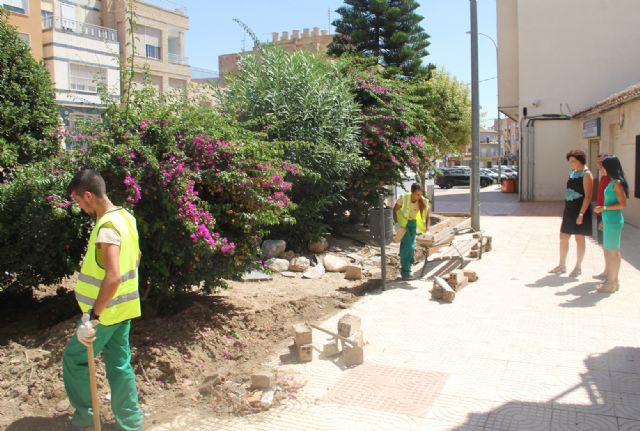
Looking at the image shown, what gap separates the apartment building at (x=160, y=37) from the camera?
123 ft

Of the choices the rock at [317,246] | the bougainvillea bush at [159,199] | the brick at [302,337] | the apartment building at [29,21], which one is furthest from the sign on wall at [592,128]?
the apartment building at [29,21]

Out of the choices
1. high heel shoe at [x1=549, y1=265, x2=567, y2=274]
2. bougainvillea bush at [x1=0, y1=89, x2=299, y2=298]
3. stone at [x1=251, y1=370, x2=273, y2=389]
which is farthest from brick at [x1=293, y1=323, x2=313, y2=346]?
high heel shoe at [x1=549, y1=265, x2=567, y2=274]

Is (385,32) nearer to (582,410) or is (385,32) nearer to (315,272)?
(315,272)

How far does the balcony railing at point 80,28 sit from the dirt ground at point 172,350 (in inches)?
1109

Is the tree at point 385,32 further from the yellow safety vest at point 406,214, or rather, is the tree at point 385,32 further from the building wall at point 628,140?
the yellow safety vest at point 406,214

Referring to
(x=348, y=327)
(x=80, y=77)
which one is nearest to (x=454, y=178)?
(x=80, y=77)

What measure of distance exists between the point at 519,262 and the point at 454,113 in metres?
20.6

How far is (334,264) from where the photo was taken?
28.9ft

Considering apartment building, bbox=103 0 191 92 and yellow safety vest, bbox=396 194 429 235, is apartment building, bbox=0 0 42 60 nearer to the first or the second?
apartment building, bbox=103 0 191 92

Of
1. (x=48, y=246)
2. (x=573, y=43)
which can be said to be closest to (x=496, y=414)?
(x=48, y=246)

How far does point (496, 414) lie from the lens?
150 inches

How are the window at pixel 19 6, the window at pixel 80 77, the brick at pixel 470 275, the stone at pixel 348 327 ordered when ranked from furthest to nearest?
the window at pixel 80 77 < the window at pixel 19 6 < the brick at pixel 470 275 < the stone at pixel 348 327

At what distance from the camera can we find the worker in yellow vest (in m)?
3.29

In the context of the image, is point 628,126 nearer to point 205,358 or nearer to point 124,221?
point 205,358
